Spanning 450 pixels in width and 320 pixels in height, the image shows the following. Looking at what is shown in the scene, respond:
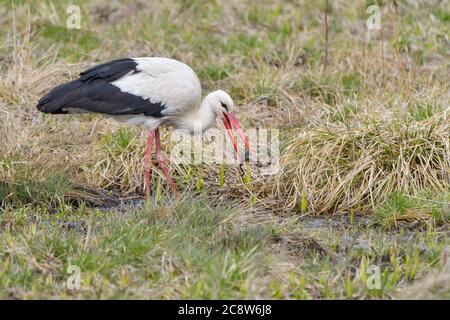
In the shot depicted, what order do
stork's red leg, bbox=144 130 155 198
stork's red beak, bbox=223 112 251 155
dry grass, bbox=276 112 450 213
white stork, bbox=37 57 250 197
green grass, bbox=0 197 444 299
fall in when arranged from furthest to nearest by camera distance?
stork's red beak, bbox=223 112 251 155 < stork's red leg, bbox=144 130 155 198 < white stork, bbox=37 57 250 197 < dry grass, bbox=276 112 450 213 < green grass, bbox=0 197 444 299

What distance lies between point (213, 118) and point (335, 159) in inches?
42.7

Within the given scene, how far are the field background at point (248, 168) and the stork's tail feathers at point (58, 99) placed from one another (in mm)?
483

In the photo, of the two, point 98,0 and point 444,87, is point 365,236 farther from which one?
point 98,0

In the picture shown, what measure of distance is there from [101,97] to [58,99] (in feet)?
1.08

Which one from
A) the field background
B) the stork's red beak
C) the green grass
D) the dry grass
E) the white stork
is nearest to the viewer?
the green grass

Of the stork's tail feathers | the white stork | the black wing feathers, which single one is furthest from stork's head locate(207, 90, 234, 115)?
the stork's tail feathers

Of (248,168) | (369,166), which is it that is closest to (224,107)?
(248,168)

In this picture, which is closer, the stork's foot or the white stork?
the white stork

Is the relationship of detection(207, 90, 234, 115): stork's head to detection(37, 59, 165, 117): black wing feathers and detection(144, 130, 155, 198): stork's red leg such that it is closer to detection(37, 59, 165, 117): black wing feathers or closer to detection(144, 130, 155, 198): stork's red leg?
detection(37, 59, 165, 117): black wing feathers

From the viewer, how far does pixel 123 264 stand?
226 inches

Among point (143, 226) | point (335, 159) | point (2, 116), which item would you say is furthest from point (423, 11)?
point (143, 226)

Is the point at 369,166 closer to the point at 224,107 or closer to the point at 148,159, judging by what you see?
the point at 224,107

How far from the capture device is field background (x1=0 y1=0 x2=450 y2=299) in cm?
568

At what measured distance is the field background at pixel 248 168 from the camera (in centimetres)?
568
